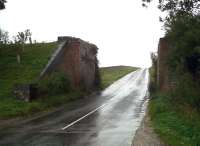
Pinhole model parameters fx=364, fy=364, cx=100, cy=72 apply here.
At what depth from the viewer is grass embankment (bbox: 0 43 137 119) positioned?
23450 millimetres

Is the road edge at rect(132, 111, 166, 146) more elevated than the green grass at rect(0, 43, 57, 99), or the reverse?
the green grass at rect(0, 43, 57, 99)

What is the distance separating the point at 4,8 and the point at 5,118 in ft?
49.5

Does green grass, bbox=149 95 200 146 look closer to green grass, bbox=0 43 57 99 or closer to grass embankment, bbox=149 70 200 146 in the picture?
grass embankment, bbox=149 70 200 146

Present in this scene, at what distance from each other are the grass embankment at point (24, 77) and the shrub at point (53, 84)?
479mm

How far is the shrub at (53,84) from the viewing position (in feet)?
92.3

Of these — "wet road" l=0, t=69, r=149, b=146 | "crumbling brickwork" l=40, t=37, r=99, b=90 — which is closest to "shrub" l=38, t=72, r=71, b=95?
"crumbling brickwork" l=40, t=37, r=99, b=90

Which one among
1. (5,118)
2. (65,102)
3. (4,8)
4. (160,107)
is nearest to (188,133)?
(160,107)

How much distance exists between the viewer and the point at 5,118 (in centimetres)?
2112

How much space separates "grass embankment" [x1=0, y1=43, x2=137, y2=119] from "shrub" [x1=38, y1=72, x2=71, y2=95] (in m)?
0.48

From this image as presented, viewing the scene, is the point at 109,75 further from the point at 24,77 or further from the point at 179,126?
the point at 179,126

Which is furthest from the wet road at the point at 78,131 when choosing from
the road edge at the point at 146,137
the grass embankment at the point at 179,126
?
the grass embankment at the point at 179,126

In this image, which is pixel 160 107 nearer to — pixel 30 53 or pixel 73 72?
pixel 73 72

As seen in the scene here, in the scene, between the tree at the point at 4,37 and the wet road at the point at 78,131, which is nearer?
the wet road at the point at 78,131

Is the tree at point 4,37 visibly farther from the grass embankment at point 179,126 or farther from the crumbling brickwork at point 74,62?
the grass embankment at point 179,126
